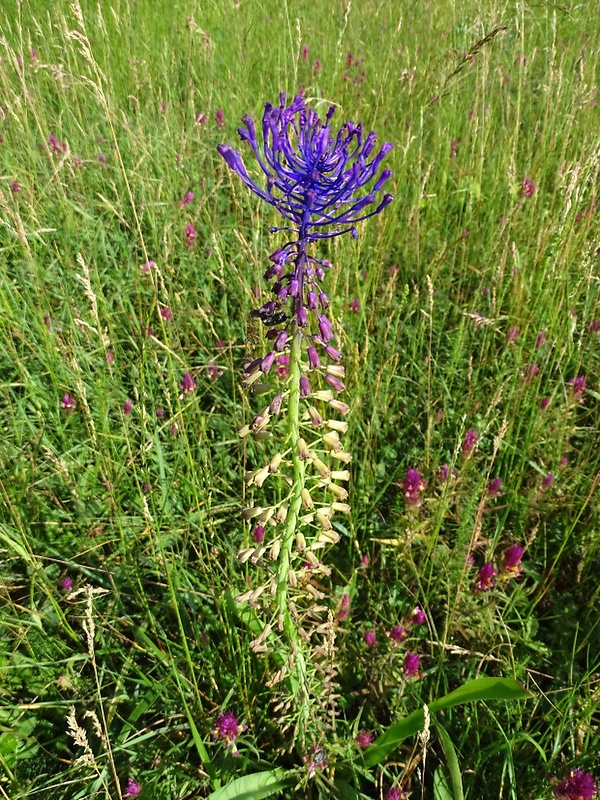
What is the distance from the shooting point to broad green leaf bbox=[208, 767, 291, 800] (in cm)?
146

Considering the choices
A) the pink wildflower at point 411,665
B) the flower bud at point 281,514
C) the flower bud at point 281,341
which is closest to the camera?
the flower bud at point 281,341

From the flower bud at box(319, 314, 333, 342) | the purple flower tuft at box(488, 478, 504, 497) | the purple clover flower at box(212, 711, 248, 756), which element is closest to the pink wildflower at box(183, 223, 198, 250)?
the flower bud at box(319, 314, 333, 342)

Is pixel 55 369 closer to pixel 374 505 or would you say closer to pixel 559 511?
pixel 374 505

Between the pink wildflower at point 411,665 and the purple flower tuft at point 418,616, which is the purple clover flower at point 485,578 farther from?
the pink wildflower at point 411,665

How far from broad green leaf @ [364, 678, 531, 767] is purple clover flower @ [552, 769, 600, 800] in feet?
1.20

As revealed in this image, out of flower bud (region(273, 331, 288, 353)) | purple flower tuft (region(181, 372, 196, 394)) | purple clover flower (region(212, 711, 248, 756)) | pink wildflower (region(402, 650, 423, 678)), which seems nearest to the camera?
flower bud (region(273, 331, 288, 353))

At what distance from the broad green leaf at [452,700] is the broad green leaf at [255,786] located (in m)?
0.25

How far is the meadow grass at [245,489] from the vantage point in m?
1.63

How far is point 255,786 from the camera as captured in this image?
1498 millimetres

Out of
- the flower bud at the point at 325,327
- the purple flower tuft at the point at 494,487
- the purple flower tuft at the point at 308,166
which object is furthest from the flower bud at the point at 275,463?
the purple flower tuft at the point at 494,487

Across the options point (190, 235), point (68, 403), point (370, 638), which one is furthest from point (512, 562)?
point (190, 235)

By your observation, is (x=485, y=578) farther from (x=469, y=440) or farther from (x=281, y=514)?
(x=281, y=514)

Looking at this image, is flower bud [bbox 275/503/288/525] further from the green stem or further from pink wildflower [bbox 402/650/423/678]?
pink wildflower [bbox 402/650/423/678]

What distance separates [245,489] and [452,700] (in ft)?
3.24
